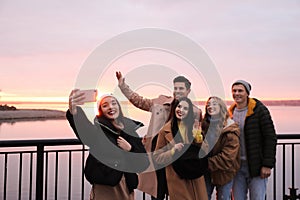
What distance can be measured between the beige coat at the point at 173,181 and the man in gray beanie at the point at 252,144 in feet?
1.63

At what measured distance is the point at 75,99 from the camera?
94.1 inches

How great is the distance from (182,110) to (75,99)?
0.98 metres

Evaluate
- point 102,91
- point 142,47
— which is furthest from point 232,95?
point 102,91

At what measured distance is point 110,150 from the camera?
2.45 meters

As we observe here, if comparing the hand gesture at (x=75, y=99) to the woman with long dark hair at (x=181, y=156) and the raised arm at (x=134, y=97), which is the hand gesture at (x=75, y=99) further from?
the raised arm at (x=134, y=97)

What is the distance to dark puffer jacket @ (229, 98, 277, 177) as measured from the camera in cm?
318

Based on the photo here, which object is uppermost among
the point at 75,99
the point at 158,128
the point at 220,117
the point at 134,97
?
the point at 134,97

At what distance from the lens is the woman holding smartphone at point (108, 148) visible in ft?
8.01

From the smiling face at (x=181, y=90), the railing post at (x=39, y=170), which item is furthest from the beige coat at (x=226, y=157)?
the railing post at (x=39, y=170)

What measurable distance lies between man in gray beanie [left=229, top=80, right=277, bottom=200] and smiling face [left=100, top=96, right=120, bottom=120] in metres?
1.27

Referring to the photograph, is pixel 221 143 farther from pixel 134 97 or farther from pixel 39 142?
pixel 39 142

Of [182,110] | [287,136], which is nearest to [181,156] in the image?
[182,110]

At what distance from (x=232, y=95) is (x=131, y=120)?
1132mm

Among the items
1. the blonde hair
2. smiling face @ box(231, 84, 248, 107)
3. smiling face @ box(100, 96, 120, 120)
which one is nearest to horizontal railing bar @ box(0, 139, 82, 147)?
smiling face @ box(100, 96, 120, 120)
